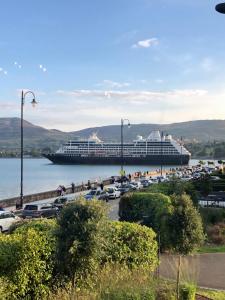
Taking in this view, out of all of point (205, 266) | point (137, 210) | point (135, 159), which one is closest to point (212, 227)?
point (137, 210)

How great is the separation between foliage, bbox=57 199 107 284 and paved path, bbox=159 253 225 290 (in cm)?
419

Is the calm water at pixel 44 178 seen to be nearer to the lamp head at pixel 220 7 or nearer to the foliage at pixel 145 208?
the foliage at pixel 145 208

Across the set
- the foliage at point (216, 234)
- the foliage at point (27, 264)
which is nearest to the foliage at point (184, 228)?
the foliage at point (27, 264)

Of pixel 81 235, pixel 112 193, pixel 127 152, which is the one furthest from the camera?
pixel 127 152

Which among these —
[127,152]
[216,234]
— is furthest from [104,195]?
[127,152]

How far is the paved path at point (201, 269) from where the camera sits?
14.3 meters

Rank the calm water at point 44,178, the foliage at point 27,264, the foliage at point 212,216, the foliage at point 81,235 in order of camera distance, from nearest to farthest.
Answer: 1. the foliage at point 81,235
2. the foliage at point 27,264
3. the foliage at point 212,216
4. the calm water at point 44,178

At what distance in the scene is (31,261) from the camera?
10.1 m

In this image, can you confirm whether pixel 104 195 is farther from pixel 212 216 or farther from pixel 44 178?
pixel 44 178

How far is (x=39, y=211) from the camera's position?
32.6m

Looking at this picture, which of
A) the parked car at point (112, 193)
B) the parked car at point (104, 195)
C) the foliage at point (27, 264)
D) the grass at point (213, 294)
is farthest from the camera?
the parked car at point (112, 193)

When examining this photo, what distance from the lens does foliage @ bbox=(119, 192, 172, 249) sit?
771 inches

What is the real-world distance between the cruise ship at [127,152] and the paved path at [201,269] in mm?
141139

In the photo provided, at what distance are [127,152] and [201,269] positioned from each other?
14792 cm
